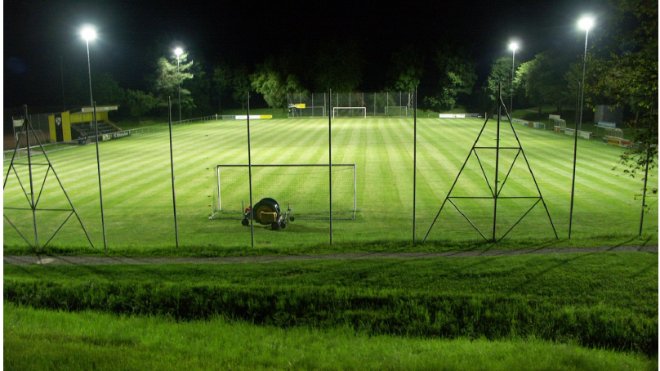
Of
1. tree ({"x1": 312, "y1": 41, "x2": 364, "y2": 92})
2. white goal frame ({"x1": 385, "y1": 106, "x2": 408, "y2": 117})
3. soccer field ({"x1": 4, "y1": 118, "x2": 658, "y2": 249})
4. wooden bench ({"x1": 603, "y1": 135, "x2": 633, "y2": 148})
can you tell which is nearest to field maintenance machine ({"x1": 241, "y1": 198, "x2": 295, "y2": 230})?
soccer field ({"x1": 4, "y1": 118, "x2": 658, "y2": 249})

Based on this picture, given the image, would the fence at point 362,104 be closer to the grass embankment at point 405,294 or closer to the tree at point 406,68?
the tree at point 406,68

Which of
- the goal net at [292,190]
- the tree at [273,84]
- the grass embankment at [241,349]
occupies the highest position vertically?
the tree at [273,84]

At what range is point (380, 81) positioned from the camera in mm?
96562

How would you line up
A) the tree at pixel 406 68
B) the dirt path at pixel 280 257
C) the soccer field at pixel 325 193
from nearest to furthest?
the dirt path at pixel 280 257
the soccer field at pixel 325 193
the tree at pixel 406 68

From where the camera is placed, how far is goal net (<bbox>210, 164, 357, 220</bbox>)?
19.7 m

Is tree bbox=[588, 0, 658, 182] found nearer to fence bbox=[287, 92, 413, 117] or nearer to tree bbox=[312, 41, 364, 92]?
fence bbox=[287, 92, 413, 117]

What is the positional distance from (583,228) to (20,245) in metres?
15.6

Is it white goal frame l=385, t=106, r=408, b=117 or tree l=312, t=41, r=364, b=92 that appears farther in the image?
tree l=312, t=41, r=364, b=92

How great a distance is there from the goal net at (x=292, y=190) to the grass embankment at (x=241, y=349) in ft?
33.0

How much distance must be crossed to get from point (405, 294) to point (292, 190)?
14.4m

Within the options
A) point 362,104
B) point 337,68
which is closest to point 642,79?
point 362,104

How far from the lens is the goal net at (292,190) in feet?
64.6

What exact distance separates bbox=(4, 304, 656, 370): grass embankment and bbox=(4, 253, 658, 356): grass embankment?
0.66 metres

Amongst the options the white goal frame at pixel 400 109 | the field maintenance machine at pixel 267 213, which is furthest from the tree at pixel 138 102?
the field maintenance machine at pixel 267 213
